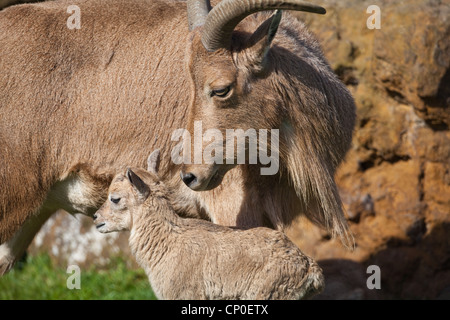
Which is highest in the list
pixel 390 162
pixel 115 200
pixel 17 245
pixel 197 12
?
pixel 197 12

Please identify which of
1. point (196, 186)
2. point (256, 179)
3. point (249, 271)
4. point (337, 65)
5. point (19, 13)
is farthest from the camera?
point (337, 65)

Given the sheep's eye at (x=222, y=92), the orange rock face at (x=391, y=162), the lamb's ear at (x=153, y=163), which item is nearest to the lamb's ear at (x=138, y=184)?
the lamb's ear at (x=153, y=163)

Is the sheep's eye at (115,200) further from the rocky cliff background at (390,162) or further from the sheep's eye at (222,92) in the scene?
the rocky cliff background at (390,162)

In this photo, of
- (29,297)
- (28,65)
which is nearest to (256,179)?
(28,65)

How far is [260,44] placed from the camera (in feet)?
16.8

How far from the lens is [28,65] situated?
5.90 m

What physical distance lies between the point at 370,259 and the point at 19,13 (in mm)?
4521

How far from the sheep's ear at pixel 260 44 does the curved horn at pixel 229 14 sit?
155 mm

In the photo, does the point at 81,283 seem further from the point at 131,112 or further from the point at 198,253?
the point at 198,253

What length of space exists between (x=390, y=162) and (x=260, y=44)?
3.44 metres

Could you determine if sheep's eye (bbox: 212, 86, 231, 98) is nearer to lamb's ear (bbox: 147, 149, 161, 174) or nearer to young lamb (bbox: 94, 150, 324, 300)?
lamb's ear (bbox: 147, 149, 161, 174)

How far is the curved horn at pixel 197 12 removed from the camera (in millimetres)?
5426

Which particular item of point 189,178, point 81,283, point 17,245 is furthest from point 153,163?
point 81,283

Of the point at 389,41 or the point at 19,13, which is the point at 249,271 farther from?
the point at 389,41
